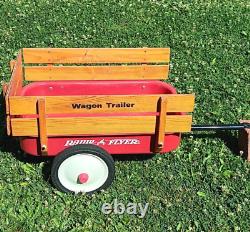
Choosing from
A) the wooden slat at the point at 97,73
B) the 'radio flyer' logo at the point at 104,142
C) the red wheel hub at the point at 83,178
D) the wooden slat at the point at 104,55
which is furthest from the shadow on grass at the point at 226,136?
the red wheel hub at the point at 83,178

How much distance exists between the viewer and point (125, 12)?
27.0 feet

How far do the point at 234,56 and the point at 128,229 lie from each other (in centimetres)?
374

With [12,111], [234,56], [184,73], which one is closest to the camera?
[12,111]

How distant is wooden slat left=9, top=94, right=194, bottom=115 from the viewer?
3.96 m

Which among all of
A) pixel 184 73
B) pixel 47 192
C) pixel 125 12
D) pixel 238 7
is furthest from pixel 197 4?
pixel 47 192

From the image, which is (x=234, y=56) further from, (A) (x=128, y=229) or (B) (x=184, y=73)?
(A) (x=128, y=229)

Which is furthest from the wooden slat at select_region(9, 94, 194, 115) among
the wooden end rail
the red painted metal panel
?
the wooden end rail

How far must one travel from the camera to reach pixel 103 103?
4074 mm

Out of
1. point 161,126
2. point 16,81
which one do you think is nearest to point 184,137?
point 161,126

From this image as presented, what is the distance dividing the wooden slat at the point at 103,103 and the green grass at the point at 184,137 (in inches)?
32.8

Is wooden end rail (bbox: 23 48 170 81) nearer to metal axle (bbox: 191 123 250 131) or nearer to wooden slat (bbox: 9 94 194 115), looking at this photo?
metal axle (bbox: 191 123 250 131)

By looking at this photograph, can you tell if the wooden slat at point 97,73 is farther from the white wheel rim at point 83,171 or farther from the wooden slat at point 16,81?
the white wheel rim at point 83,171

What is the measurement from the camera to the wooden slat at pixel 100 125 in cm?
404

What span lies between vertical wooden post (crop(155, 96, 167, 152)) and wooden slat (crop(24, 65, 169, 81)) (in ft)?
3.36
